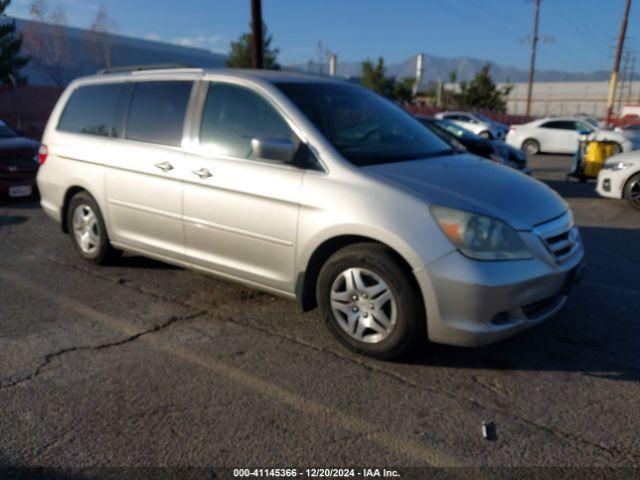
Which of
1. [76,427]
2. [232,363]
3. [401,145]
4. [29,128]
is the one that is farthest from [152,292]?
[29,128]

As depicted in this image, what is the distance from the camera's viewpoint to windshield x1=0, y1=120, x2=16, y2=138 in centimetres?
976

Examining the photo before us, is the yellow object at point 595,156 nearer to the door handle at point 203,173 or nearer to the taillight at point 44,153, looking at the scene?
the door handle at point 203,173

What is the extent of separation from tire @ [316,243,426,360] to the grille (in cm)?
86

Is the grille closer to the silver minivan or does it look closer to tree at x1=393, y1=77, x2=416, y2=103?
the silver minivan

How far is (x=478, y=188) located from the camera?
11.6ft

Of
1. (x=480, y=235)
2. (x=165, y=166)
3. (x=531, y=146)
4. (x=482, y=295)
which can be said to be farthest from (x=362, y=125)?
(x=531, y=146)

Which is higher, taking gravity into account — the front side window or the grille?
the front side window

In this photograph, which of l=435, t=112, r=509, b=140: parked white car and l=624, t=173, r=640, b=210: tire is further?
l=435, t=112, r=509, b=140: parked white car

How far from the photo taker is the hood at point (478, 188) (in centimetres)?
331

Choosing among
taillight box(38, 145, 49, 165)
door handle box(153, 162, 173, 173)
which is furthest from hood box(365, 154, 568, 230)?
taillight box(38, 145, 49, 165)

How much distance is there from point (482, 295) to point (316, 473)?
1309mm

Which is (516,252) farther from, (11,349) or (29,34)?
(29,34)

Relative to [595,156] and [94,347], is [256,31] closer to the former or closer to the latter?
[595,156]

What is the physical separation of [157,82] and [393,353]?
119 inches
